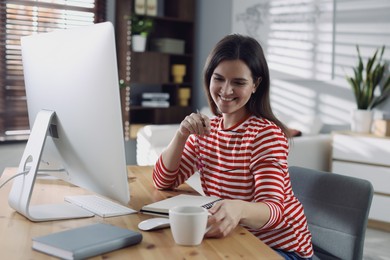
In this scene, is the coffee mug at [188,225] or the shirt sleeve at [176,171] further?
the shirt sleeve at [176,171]

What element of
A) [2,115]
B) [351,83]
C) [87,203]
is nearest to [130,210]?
[87,203]

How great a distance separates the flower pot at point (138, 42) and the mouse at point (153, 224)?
4.52 m

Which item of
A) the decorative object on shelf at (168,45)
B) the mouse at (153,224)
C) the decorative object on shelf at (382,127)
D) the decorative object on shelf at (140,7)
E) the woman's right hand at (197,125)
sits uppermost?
the decorative object on shelf at (140,7)

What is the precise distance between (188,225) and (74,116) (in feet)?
1.36

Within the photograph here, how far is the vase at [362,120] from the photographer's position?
4184 millimetres

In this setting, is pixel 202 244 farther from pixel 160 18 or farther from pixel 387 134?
pixel 160 18

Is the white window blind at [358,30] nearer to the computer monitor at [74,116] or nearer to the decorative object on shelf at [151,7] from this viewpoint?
the decorative object on shelf at [151,7]

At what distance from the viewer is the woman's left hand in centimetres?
113

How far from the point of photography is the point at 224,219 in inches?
45.3

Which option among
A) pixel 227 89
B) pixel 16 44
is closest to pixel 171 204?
pixel 227 89

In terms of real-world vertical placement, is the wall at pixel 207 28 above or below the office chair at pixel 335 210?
above

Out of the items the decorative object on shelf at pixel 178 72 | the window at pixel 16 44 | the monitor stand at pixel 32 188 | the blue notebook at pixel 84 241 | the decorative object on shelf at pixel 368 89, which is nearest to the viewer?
the blue notebook at pixel 84 241

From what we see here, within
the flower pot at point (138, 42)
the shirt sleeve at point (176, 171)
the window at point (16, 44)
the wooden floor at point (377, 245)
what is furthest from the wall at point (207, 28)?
the shirt sleeve at point (176, 171)

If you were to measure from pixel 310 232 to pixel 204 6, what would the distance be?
485 centimetres
